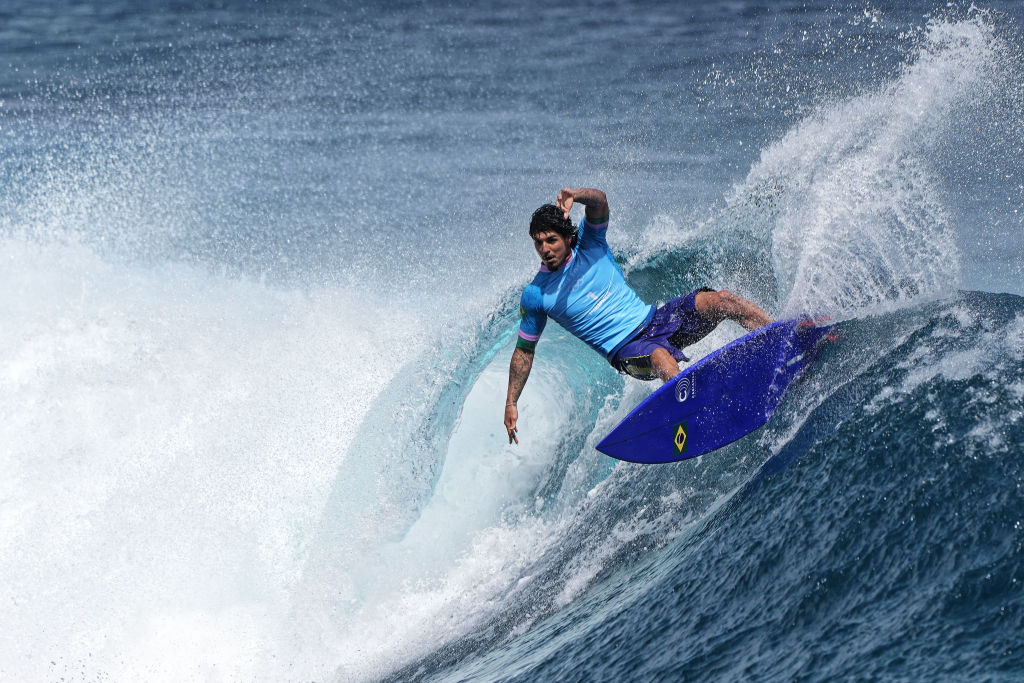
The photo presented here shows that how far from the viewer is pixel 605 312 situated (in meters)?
6.30

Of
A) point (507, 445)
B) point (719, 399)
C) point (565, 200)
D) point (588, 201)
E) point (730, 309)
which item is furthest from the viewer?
point (507, 445)

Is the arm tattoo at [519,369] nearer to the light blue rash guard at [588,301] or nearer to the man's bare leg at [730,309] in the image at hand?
the light blue rash guard at [588,301]

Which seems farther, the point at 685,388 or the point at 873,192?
the point at 873,192

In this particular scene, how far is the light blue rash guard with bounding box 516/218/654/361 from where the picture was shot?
6.22 meters

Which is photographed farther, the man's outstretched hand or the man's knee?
the man's knee

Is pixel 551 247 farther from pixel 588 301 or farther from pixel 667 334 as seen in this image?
pixel 667 334

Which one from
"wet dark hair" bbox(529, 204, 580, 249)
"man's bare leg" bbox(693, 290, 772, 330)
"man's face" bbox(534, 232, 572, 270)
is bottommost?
"man's bare leg" bbox(693, 290, 772, 330)

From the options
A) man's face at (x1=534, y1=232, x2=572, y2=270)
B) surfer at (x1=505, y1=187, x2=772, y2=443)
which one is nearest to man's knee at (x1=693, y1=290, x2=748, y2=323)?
surfer at (x1=505, y1=187, x2=772, y2=443)

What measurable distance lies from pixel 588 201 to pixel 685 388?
4.22 ft

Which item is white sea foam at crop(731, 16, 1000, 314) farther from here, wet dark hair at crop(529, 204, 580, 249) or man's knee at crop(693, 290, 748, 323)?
wet dark hair at crop(529, 204, 580, 249)

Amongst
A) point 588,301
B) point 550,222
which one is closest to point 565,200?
point 550,222

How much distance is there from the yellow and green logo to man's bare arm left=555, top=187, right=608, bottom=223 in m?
1.39

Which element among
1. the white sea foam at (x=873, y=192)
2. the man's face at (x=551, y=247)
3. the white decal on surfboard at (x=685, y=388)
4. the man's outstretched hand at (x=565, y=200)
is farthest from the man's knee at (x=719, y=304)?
the man's outstretched hand at (x=565, y=200)

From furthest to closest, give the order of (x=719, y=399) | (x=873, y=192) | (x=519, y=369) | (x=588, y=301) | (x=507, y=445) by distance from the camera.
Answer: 1. (x=507, y=445)
2. (x=873, y=192)
3. (x=519, y=369)
4. (x=588, y=301)
5. (x=719, y=399)
